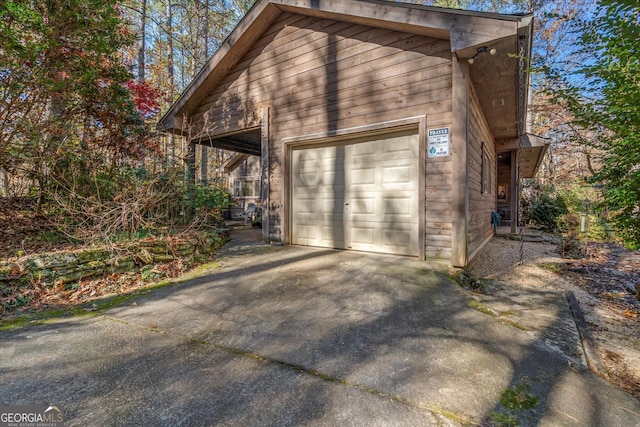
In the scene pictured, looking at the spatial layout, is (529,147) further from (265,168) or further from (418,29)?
(265,168)

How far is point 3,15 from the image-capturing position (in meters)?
3.83

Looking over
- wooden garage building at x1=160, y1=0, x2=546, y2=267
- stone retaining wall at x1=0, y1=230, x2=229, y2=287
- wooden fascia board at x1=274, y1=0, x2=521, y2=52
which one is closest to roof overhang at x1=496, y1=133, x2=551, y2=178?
wooden garage building at x1=160, y1=0, x2=546, y2=267

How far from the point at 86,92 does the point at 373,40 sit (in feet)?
16.8

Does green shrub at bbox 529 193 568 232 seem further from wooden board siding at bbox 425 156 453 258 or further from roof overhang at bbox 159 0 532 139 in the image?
wooden board siding at bbox 425 156 453 258

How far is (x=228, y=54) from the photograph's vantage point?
240 inches

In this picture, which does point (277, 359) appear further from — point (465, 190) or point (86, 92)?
point (86, 92)

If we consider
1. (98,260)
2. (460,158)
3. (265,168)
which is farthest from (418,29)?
(98,260)

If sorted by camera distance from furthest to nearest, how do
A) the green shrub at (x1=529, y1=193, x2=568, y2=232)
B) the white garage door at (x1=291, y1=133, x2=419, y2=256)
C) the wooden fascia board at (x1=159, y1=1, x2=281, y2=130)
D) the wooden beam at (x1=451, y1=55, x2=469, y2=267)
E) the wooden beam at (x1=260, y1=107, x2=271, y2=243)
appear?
the green shrub at (x1=529, y1=193, x2=568, y2=232) → the wooden beam at (x1=260, y1=107, x2=271, y2=243) → the wooden fascia board at (x1=159, y1=1, x2=281, y2=130) → the white garage door at (x1=291, y1=133, x2=419, y2=256) → the wooden beam at (x1=451, y1=55, x2=469, y2=267)

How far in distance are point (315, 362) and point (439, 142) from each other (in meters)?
3.39

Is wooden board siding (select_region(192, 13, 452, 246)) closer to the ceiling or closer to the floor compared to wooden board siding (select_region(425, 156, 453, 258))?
closer to the ceiling

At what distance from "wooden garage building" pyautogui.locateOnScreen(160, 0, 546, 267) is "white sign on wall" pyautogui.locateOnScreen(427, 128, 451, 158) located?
0.02m

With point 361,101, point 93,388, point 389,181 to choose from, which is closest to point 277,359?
point 93,388

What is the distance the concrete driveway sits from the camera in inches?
60.1

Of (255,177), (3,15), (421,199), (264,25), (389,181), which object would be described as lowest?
(421,199)
